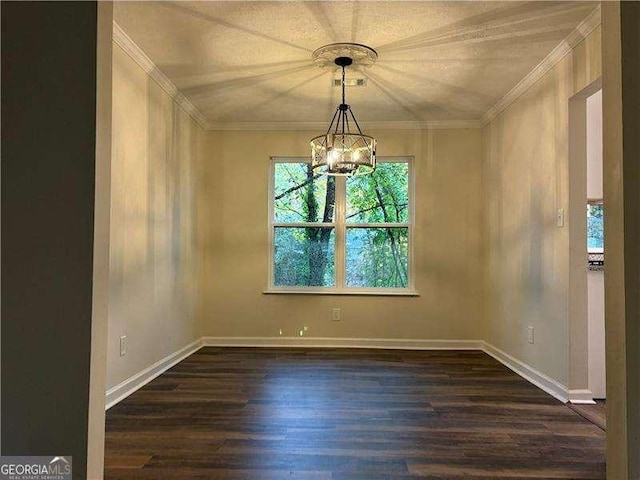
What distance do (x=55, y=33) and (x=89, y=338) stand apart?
0.86 m

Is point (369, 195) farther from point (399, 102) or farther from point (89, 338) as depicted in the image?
point (89, 338)

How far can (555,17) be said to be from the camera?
2.42m

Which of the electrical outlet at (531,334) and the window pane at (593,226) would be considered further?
the electrical outlet at (531,334)

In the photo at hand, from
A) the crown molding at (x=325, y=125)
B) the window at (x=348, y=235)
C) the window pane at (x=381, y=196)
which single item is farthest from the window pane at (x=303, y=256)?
the crown molding at (x=325, y=125)

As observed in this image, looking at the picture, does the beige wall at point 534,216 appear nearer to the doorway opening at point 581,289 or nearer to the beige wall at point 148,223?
the doorway opening at point 581,289

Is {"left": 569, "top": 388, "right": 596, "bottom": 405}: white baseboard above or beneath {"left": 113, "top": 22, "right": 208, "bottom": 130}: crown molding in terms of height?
beneath

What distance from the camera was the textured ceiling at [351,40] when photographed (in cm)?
237

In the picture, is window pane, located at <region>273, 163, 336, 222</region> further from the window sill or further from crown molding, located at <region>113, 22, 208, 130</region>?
crown molding, located at <region>113, 22, 208, 130</region>

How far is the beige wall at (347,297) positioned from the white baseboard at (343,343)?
0.17ft

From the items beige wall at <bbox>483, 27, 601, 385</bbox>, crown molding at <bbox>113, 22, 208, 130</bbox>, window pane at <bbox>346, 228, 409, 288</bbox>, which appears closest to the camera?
crown molding at <bbox>113, 22, 208, 130</bbox>

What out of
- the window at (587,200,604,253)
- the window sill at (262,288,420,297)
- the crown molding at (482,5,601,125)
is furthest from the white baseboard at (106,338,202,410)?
the crown molding at (482,5,601,125)

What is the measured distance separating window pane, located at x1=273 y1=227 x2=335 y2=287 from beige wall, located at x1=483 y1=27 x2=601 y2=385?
1660mm

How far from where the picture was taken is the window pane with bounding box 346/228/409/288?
14.7ft

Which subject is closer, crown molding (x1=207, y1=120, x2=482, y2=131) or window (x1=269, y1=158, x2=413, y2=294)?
crown molding (x1=207, y1=120, x2=482, y2=131)
